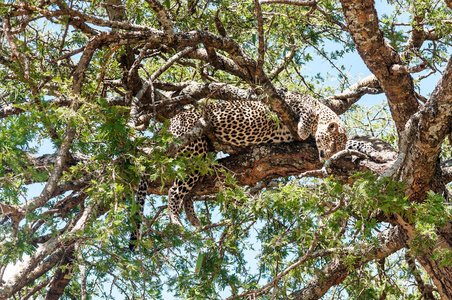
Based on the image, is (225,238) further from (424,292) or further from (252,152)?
(424,292)

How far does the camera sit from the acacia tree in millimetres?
3646

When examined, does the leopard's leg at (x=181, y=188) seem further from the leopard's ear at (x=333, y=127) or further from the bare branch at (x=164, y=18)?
the bare branch at (x=164, y=18)

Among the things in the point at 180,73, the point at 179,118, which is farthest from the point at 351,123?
the point at 179,118

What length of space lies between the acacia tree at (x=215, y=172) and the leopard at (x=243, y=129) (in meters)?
0.15

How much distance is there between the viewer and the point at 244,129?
6.32 metres

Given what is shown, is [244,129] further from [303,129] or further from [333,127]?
[333,127]

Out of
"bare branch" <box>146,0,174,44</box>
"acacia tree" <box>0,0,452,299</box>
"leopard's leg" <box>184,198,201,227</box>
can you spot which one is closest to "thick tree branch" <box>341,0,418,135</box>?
"acacia tree" <box>0,0,452,299</box>

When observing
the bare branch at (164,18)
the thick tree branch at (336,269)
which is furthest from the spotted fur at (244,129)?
the bare branch at (164,18)

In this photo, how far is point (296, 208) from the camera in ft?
12.3

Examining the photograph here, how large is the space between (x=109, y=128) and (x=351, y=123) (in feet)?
19.9

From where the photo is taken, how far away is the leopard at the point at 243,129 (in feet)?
19.8

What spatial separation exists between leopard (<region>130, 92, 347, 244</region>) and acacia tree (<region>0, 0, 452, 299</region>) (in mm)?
155

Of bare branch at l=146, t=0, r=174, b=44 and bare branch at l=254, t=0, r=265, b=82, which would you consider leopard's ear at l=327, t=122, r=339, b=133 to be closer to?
bare branch at l=254, t=0, r=265, b=82

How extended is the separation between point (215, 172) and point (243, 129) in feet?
5.93
